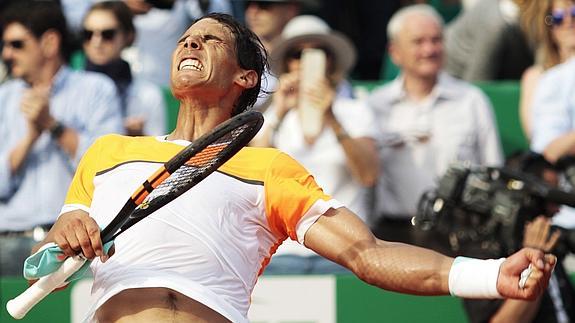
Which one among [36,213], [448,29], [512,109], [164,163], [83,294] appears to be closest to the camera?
[164,163]

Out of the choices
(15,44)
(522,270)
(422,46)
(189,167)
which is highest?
(15,44)

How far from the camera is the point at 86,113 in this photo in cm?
724

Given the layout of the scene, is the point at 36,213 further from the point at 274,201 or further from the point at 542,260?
the point at 542,260

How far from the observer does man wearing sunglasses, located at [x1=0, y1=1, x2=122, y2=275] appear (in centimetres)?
697

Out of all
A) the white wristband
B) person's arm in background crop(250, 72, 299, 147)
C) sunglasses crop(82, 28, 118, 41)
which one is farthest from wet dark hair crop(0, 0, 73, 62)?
the white wristband

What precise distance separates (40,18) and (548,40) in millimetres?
3059

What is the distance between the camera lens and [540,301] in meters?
6.04

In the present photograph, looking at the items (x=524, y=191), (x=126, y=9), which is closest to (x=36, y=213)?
(x=126, y=9)

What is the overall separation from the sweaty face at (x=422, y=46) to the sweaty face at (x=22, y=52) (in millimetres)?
2138

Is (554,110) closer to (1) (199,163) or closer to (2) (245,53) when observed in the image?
(2) (245,53)

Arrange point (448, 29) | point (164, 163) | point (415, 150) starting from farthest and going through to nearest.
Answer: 1. point (448, 29)
2. point (415, 150)
3. point (164, 163)

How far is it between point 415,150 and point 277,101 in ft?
2.89

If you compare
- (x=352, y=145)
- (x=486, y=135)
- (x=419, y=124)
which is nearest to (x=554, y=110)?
(x=486, y=135)

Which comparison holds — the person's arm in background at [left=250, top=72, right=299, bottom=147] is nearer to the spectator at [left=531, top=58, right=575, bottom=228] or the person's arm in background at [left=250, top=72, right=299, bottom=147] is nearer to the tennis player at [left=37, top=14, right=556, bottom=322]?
the spectator at [left=531, top=58, right=575, bottom=228]
